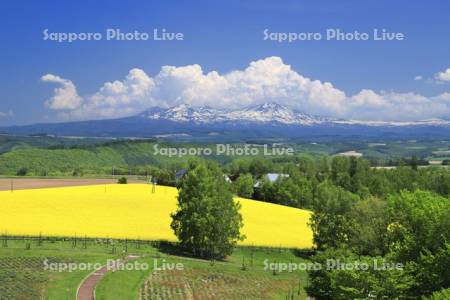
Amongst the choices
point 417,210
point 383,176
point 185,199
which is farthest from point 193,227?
point 383,176

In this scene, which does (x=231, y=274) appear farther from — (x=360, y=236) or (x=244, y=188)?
(x=244, y=188)

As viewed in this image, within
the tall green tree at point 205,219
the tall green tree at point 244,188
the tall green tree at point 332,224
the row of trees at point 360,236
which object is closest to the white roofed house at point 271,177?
the tall green tree at point 244,188

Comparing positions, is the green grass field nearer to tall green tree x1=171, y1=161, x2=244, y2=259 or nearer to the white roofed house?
tall green tree x1=171, y1=161, x2=244, y2=259

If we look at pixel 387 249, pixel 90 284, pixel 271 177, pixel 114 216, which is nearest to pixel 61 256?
pixel 90 284

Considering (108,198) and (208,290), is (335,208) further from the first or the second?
(108,198)

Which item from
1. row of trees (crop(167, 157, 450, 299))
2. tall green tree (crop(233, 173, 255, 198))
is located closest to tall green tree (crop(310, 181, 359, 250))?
row of trees (crop(167, 157, 450, 299))
